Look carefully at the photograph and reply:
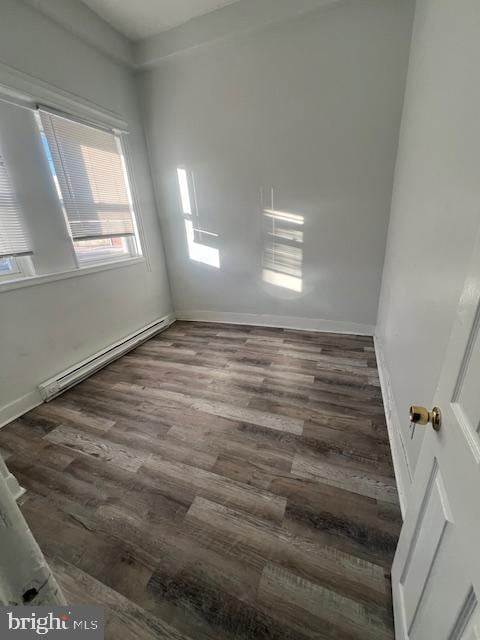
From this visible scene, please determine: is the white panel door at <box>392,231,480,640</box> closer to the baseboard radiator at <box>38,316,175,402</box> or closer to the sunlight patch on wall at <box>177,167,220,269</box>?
the baseboard radiator at <box>38,316,175,402</box>

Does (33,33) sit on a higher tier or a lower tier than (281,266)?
higher

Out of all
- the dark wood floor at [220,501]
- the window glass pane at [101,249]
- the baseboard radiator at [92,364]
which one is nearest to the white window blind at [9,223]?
the window glass pane at [101,249]

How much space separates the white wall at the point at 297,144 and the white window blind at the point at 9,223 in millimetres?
1646

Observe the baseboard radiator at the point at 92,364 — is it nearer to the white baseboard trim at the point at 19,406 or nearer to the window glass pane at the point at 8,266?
the white baseboard trim at the point at 19,406

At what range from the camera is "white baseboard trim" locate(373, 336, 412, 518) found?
1202 millimetres

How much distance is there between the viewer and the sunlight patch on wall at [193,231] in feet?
9.89

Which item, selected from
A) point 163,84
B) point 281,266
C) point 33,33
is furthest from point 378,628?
point 163,84

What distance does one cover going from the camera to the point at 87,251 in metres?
2.51

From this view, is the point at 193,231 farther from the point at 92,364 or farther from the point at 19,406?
the point at 19,406

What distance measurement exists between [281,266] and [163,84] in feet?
7.74

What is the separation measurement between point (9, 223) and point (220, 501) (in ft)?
7.72

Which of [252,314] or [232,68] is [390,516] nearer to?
[252,314]

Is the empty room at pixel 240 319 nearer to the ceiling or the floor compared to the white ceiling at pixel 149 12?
nearer to the floor

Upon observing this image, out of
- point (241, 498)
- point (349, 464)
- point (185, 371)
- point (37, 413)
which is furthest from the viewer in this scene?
point (185, 371)
